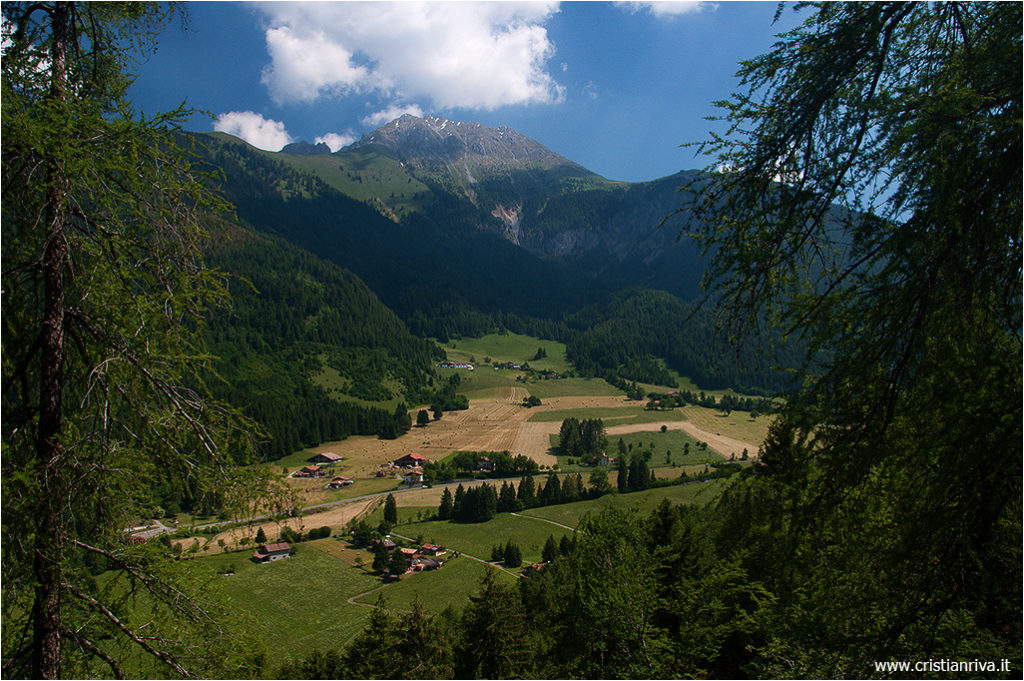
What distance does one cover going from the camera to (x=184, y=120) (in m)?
4.79

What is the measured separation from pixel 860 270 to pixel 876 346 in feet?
3.16

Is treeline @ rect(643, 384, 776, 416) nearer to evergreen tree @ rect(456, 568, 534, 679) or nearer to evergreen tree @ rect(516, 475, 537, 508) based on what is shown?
evergreen tree @ rect(516, 475, 537, 508)

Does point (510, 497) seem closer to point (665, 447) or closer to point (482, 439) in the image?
point (482, 439)

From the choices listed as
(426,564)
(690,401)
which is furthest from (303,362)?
(426,564)

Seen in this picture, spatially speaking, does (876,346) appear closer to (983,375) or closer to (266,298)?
(983,375)

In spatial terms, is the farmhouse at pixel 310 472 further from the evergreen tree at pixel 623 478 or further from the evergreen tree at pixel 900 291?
the evergreen tree at pixel 900 291

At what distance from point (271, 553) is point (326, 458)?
4502 cm

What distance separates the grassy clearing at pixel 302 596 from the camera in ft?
119

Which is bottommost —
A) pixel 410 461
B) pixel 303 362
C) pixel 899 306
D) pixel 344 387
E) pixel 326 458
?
pixel 326 458

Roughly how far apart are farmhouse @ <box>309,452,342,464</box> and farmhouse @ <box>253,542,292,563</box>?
41871 mm

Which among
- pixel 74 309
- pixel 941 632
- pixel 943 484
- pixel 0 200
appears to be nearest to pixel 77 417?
pixel 74 309

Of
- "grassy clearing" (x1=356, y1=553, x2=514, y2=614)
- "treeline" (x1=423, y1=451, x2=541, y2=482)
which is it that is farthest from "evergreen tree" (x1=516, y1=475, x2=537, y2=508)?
"grassy clearing" (x1=356, y1=553, x2=514, y2=614)

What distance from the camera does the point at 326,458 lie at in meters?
95.1

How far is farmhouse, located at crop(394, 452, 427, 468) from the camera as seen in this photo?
88688mm
